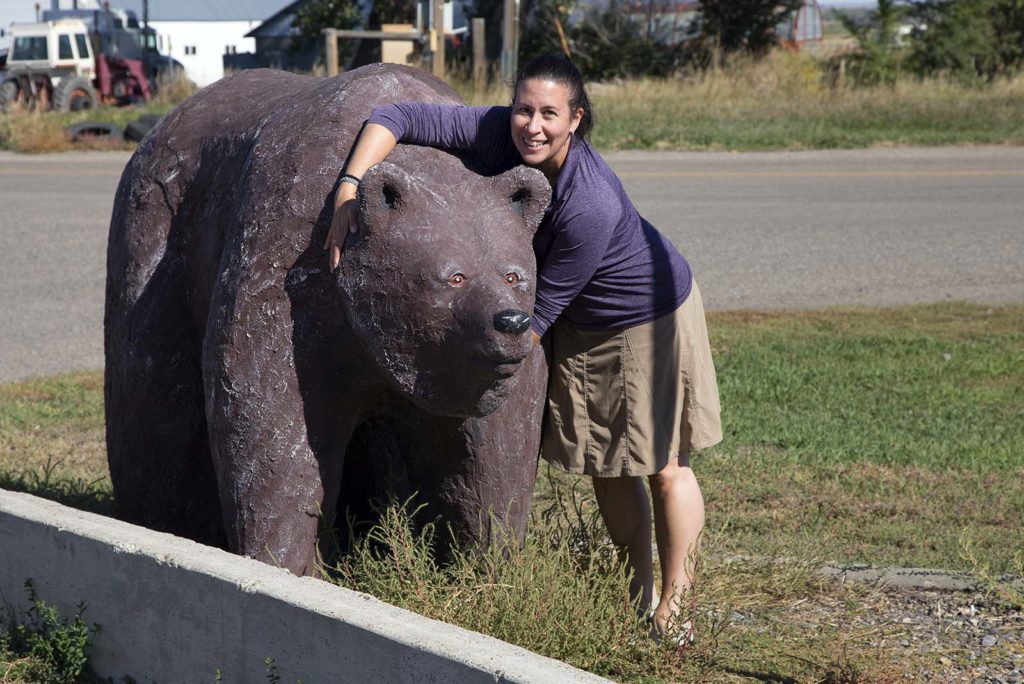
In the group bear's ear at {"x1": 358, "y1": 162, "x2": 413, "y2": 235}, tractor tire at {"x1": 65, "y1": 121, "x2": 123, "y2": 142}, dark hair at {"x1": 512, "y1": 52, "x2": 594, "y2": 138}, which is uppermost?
dark hair at {"x1": 512, "y1": 52, "x2": 594, "y2": 138}

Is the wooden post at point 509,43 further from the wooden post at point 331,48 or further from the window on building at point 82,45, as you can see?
the window on building at point 82,45

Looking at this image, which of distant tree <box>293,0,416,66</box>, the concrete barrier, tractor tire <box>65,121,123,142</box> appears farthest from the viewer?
distant tree <box>293,0,416,66</box>

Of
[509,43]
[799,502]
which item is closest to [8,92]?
[509,43]

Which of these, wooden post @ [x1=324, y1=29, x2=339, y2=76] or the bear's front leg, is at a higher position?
wooden post @ [x1=324, y1=29, x2=339, y2=76]

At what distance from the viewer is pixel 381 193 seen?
3.46m

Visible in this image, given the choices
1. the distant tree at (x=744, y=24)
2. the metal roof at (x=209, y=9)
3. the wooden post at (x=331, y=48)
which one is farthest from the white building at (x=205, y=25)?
the wooden post at (x=331, y=48)

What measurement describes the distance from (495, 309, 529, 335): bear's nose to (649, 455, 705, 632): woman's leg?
4.11 ft

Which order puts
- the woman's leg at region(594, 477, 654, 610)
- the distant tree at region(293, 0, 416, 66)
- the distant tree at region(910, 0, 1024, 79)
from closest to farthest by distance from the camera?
the woman's leg at region(594, 477, 654, 610), the distant tree at region(910, 0, 1024, 79), the distant tree at region(293, 0, 416, 66)

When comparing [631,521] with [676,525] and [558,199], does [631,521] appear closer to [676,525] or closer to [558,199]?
[676,525]

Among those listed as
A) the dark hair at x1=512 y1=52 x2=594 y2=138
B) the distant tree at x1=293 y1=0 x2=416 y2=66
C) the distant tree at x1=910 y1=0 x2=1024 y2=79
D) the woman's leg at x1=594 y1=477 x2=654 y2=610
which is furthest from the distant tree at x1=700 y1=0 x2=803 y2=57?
the dark hair at x1=512 y1=52 x2=594 y2=138

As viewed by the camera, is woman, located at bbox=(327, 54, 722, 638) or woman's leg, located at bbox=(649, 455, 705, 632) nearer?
woman, located at bbox=(327, 54, 722, 638)

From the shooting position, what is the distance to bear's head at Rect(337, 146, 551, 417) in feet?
11.1

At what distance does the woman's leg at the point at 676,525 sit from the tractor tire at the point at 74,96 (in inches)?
957

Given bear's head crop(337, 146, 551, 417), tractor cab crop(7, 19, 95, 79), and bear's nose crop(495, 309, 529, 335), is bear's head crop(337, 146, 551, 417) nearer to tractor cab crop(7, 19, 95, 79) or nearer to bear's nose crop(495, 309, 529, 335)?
bear's nose crop(495, 309, 529, 335)
